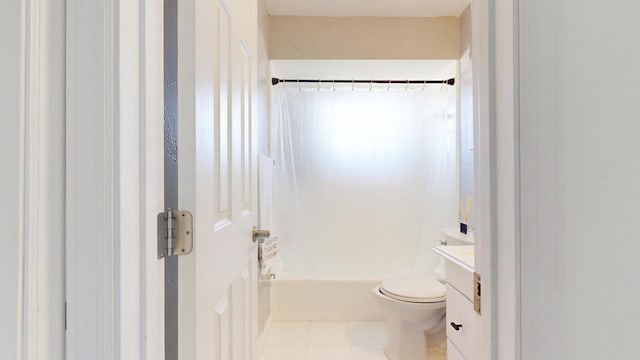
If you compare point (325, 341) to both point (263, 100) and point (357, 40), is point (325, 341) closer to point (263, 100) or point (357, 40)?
point (263, 100)

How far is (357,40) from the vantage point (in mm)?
2641

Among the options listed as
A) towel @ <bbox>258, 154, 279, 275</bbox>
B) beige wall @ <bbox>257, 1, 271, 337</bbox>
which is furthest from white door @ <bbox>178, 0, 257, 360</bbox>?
beige wall @ <bbox>257, 1, 271, 337</bbox>

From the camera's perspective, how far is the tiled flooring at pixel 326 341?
2162mm

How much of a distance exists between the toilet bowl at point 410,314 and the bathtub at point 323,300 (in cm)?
49

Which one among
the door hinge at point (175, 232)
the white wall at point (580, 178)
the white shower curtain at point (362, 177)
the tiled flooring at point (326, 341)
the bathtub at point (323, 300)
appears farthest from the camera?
the white shower curtain at point (362, 177)

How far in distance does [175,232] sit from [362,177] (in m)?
2.33

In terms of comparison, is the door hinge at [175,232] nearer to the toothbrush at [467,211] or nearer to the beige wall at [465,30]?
the toothbrush at [467,211]

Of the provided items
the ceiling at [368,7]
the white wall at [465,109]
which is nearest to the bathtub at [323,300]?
the white wall at [465,109]

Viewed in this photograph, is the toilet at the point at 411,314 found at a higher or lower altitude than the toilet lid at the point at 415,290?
lower

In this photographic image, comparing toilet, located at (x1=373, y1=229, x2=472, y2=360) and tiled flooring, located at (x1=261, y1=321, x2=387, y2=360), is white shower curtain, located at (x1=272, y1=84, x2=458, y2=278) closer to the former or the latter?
tiled flooring, located at (x1=261, y1=321, x2=387, y2=360)
